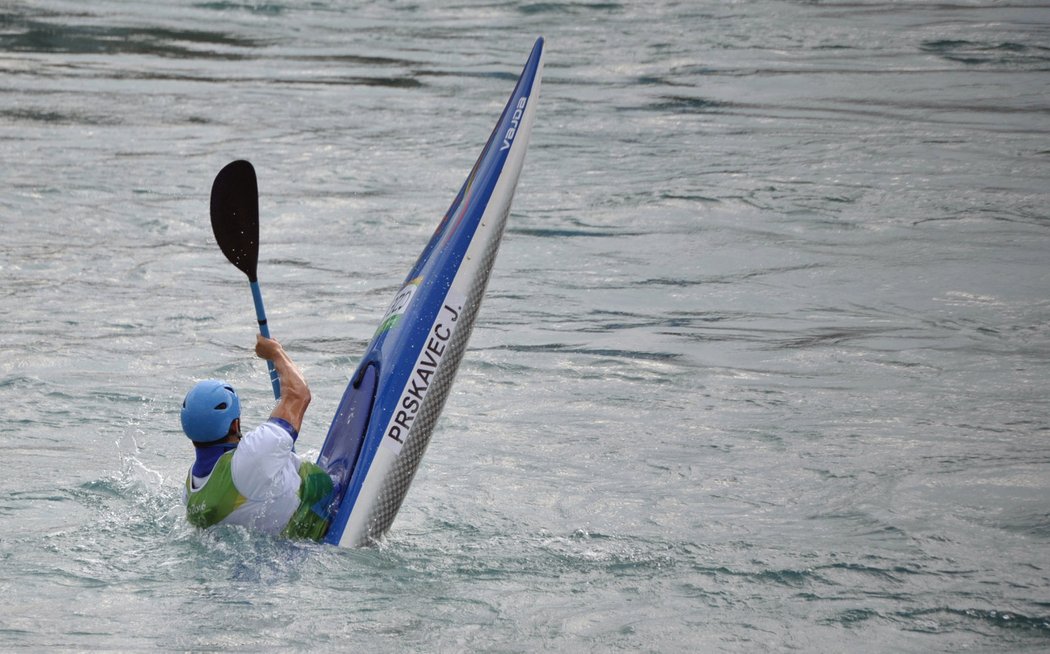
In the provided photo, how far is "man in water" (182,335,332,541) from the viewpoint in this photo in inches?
226

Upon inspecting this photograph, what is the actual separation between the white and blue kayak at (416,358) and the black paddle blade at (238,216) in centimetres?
78

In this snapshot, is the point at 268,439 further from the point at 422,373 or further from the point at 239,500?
the point at 422,373

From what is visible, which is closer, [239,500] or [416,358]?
[239,500]

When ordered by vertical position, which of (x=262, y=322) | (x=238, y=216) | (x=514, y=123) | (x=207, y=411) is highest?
(x=514, y=123)

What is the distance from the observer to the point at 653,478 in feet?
24.9

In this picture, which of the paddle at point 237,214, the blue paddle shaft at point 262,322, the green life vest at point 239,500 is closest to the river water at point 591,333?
the green life vest at point 239,500

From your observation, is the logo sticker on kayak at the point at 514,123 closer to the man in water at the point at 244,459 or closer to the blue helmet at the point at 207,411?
the man in water at the point at 244,459

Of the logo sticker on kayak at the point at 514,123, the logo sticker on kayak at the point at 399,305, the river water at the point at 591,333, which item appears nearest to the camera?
the river water at the point at 591,333

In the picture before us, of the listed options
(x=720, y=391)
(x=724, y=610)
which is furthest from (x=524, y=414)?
(x=724, y=610)

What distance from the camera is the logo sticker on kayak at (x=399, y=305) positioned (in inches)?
284

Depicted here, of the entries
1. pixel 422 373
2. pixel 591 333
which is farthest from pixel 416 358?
pixel 591 333

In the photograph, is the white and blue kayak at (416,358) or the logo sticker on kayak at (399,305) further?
the logo sticker on kayak at (399,305)

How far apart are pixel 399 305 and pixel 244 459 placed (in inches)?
68.8

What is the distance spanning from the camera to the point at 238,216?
22.5 ft
